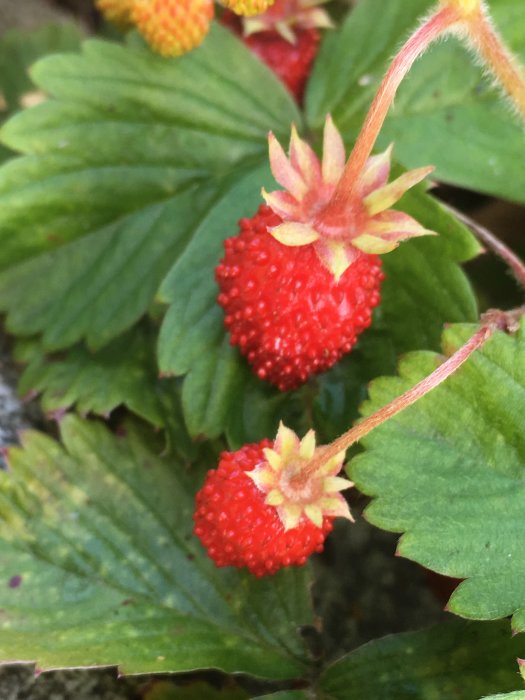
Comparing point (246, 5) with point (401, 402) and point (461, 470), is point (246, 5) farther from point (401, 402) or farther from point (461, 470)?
point (461, 470)

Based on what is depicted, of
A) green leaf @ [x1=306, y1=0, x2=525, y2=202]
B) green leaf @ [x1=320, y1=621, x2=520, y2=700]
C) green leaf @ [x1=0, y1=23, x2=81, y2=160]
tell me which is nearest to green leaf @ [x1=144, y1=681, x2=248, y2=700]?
green leaf @ [x1=320, y1=621, x2=520, y2=700]

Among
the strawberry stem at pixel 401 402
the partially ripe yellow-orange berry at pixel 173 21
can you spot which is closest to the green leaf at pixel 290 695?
the strawberry stem at pixel 401 402

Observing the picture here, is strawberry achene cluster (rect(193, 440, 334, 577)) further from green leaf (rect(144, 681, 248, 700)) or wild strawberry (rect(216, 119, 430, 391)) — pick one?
green leaf (rect(144, 681, 248, 700))

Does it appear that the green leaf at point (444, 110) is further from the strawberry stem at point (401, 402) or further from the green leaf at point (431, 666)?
the green leaf at point (431, 666)

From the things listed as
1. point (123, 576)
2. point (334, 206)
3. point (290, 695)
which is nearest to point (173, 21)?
point (334, 206)

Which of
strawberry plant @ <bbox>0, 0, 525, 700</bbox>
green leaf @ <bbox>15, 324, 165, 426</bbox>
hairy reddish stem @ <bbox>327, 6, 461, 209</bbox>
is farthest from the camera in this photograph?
green leaf @ <bbox>15, 324, 165, 426</bbox>

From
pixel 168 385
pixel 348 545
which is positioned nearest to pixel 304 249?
pixel 168 385
